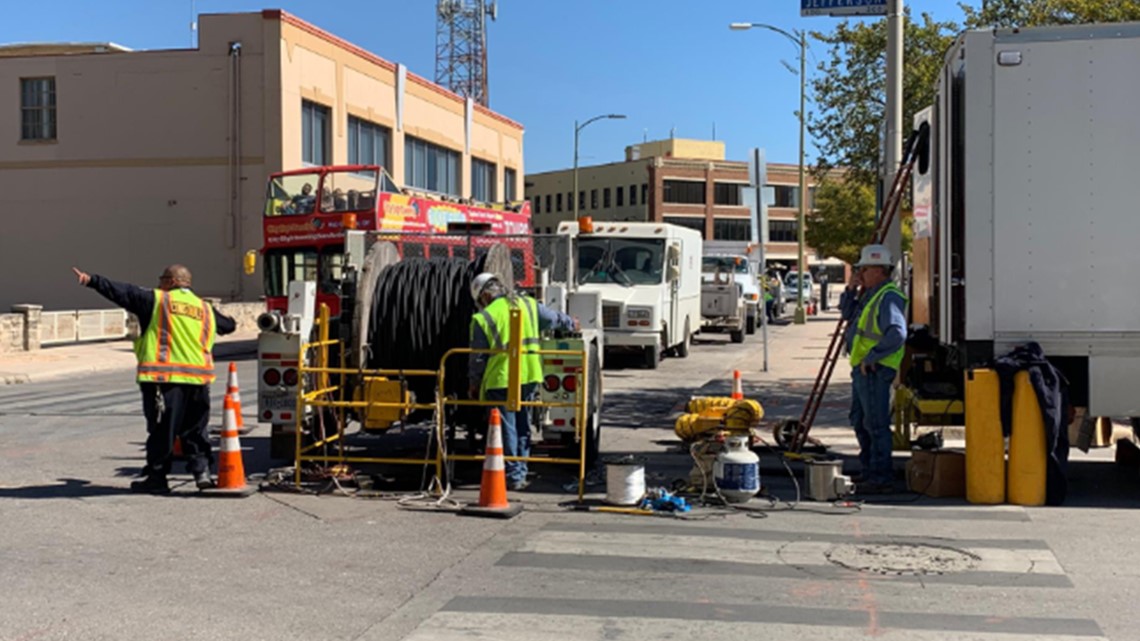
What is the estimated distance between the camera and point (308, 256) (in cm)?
2339

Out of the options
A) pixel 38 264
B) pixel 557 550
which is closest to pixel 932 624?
pixel 557 550

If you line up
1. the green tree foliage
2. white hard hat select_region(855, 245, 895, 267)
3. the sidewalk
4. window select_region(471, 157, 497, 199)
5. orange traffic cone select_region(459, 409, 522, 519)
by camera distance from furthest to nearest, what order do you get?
window select_region(471, 157, 497, 199), the sidewalk, the green tree foliage, white hard hat select_region(855, 245, 895, 267), orange traffic cone select_region(459, 409, 522, 519)

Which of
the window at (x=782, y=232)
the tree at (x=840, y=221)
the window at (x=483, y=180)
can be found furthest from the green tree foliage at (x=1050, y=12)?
the window at (x=782, y=232)

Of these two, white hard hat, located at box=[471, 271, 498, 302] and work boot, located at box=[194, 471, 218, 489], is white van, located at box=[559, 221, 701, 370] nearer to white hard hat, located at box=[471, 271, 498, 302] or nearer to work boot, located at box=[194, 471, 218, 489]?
white hard hat, located at box=[471, 271, 498, 302]

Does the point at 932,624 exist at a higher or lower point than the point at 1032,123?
lower

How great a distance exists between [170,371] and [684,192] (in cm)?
8203

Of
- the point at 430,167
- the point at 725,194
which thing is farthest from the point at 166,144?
the point at 725,194

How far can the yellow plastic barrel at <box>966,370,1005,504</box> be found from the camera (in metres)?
9.13

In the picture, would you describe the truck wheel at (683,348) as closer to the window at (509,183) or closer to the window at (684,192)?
the window at (509,183)

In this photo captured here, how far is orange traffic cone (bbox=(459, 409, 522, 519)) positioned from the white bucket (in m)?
0.72

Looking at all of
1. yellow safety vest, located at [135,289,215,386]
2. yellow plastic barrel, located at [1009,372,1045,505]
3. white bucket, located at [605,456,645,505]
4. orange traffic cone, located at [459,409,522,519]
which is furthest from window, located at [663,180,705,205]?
orange traffic cone, located at [459,409,522,519]

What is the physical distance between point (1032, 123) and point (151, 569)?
7023 millimetres

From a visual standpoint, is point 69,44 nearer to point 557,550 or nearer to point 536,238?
point 536,238

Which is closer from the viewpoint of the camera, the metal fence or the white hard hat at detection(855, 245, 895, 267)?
the white hard hat at detection(855, 245, 895, 267)
